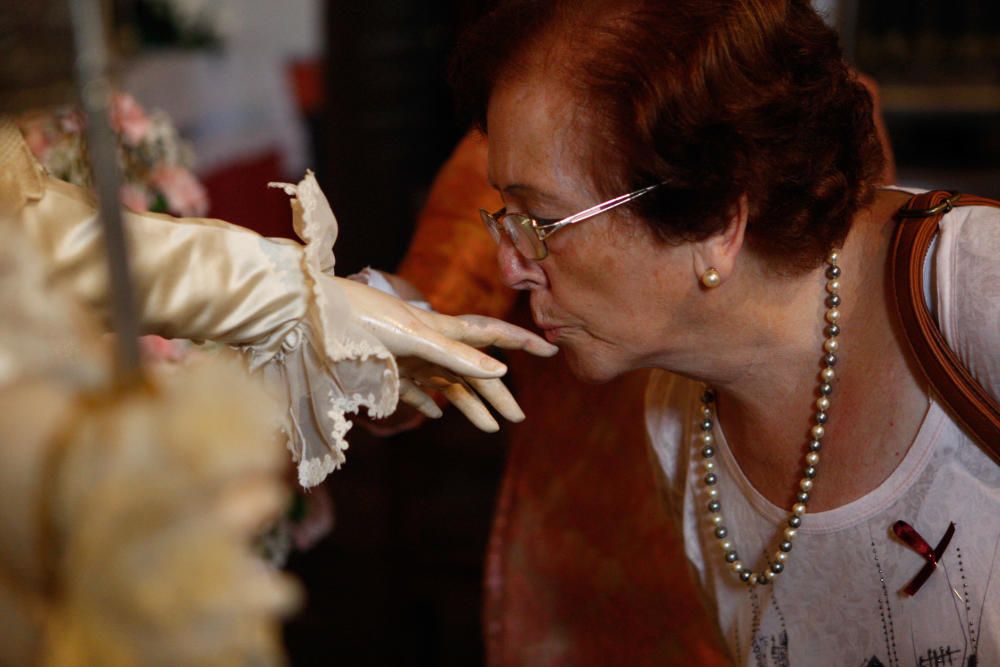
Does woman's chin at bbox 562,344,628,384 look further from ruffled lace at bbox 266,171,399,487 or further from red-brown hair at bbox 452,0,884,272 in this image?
ruffled lace at bbox 266,171,399,487

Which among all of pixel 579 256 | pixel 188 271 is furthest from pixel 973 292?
pixel 188 271

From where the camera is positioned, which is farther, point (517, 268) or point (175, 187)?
point (175, 187)

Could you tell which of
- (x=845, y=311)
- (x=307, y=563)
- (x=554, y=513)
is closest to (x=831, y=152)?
(x=845, y=311)

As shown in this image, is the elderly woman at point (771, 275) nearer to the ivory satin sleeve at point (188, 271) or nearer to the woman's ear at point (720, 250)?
the woman's ear at point (720, 250)

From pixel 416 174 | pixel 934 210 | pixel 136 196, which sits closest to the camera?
pixel 934 210

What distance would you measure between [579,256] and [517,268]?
10cm

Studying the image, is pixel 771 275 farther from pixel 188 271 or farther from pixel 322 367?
pixel 188 271

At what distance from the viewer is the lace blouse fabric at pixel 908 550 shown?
121 cm

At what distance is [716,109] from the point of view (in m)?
1.16

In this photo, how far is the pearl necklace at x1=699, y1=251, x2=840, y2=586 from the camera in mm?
1317

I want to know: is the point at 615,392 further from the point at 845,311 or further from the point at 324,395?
the point at 324,395

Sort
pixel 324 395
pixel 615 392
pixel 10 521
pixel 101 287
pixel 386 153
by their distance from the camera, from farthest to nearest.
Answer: pixel 386 153 → pixel 615 392 → pixel 324 395 → pixel 101 287 → pixel 10 521

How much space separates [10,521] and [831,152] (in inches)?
39.2

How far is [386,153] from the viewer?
165 inches
